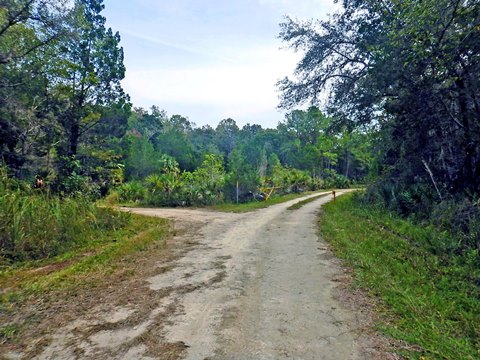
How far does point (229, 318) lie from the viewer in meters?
3.39

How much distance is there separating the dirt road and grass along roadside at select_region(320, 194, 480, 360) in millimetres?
537

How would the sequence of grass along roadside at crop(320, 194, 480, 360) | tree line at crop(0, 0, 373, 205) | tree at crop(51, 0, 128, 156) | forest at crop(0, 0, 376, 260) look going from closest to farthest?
1. grass along roadside at crop(320, 194, 480, 360)
2. forest at crop(0, 0, 376, 260)
3. tree line at crop(0, 0, 373, 205)
4. tree at crop(51, 0, 128, 156)

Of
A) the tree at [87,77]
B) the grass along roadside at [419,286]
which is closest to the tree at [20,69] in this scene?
the tree at [87,77]

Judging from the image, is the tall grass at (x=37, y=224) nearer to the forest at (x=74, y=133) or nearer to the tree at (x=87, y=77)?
the forest at (x=74, y=133)

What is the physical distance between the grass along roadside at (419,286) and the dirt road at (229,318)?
0.54 metres

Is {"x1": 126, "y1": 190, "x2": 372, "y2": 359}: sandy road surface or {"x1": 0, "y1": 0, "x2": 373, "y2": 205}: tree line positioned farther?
{"x1": 0, "y1": 0, "x2": 373, "y2": 205}: tree line

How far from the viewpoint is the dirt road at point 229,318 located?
2.78 m

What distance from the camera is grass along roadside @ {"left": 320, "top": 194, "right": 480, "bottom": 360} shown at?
301 centimetres

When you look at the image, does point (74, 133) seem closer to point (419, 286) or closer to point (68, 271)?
point (68, 271)

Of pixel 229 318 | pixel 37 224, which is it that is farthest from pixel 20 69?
pixel 229 318

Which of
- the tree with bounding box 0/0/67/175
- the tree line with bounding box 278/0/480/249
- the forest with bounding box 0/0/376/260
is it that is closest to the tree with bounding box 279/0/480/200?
the tree line with bounding box 278/0/480/249

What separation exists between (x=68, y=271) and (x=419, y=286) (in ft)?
19.0

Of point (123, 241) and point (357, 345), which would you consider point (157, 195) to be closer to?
point (123, 241)

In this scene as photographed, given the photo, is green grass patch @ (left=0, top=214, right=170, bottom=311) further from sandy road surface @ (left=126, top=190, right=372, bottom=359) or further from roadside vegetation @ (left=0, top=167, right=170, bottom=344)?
sandy road surface @ (left=126, top=190, right=372, bottom=359)
